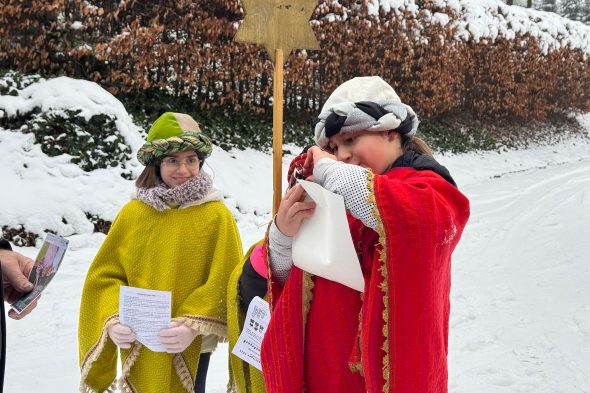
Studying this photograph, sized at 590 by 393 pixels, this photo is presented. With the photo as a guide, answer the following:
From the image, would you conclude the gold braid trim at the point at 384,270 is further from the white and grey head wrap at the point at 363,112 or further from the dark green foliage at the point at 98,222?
the dark green foliage at the point at 98,222

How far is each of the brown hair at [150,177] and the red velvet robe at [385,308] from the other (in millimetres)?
1137

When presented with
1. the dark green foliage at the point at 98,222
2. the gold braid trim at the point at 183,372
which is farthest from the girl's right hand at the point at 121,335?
the dark green foliage at the point at 98,222

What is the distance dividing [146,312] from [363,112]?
1258 mm

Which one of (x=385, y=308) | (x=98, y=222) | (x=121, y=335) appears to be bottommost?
(x=98, y=222)

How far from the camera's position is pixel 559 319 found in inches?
177

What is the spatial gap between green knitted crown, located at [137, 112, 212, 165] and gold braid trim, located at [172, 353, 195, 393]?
92 centimetres

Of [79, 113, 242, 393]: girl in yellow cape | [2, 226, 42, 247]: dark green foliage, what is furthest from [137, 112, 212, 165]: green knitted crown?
[2, 226, 42, 247]: dark green foliage

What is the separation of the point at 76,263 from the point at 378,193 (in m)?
4.67

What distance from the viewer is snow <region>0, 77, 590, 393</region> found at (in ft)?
11.9

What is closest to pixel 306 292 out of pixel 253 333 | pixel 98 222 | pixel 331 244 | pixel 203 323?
pixel 331 244

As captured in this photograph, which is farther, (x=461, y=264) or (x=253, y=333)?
(x=461, y=264)

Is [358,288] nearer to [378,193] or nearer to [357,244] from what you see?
[357,244]

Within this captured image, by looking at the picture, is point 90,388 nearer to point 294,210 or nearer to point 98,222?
point 294,210

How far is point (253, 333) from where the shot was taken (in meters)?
1.90
